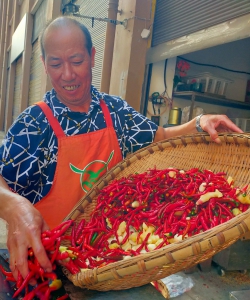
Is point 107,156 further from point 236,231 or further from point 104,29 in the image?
point 104,29

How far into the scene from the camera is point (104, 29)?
5215mm

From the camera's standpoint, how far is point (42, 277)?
1.44 m

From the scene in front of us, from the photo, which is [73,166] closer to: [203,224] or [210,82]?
[203,224]

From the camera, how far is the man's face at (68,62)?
2.07 m

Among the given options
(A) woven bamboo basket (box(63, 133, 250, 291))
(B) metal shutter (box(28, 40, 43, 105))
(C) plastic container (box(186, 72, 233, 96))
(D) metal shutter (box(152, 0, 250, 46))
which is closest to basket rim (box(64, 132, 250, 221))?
(A) woven bamboo basket (box(63, 133, 250, 291))

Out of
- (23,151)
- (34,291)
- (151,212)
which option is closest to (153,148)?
A: (151,212)

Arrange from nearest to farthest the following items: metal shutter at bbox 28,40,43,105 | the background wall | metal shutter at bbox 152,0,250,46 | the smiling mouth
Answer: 1. the smiling mouth
2. metal shutter at bbox 152,0,250,46
3. the background wall
4. metal shutter at bbox 28,40,43,105

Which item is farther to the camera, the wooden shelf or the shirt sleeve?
the wooden shelf

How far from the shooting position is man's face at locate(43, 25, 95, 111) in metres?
2.07

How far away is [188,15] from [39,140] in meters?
3.09

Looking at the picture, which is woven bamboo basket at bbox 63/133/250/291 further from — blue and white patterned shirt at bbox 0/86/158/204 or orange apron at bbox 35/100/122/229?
blue and white patterned shirt at bbox 0/86/158/204

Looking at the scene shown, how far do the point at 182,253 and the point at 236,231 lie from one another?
0.25 meters

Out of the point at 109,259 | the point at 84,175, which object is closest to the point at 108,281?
the point at 109,259

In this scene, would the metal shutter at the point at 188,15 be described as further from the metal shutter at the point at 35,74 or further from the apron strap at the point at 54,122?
the metal shutter at the point at 35,74
